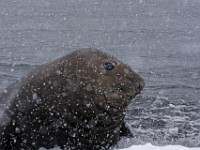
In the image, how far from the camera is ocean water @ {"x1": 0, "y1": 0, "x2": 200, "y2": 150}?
7.87 meters

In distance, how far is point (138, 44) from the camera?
13.6 metres

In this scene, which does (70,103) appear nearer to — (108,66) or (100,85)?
(100,85)

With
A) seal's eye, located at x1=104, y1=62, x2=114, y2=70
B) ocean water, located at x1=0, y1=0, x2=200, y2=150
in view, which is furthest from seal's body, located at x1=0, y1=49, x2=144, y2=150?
ocean water, located at x1=0, y1=0, x2=200, y2=150

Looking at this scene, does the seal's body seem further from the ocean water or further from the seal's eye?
the ocean water

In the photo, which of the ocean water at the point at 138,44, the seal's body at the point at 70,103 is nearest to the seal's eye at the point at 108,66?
the seal's body at the point at 70,103

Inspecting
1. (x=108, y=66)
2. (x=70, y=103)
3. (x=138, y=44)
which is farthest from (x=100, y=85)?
(x=138, y=44)

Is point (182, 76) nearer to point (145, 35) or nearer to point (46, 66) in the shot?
point (145, 35)

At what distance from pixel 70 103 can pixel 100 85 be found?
1.32 feet

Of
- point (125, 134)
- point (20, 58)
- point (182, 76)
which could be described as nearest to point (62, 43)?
point (20, 58)

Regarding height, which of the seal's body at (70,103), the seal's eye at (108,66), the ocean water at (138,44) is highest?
the seal's eye at (108,66)

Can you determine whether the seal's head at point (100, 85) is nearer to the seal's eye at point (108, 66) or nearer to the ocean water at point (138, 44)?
the seal's eye at point (108, 66)

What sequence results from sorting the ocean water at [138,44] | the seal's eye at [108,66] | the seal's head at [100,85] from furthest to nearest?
the ocean water at [138,44] → the seal's eye at [108,66] → the seal's head at [100,85]

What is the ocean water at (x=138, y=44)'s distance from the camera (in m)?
7.87

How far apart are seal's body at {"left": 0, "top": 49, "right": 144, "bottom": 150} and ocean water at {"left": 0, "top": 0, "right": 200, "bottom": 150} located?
71cm
